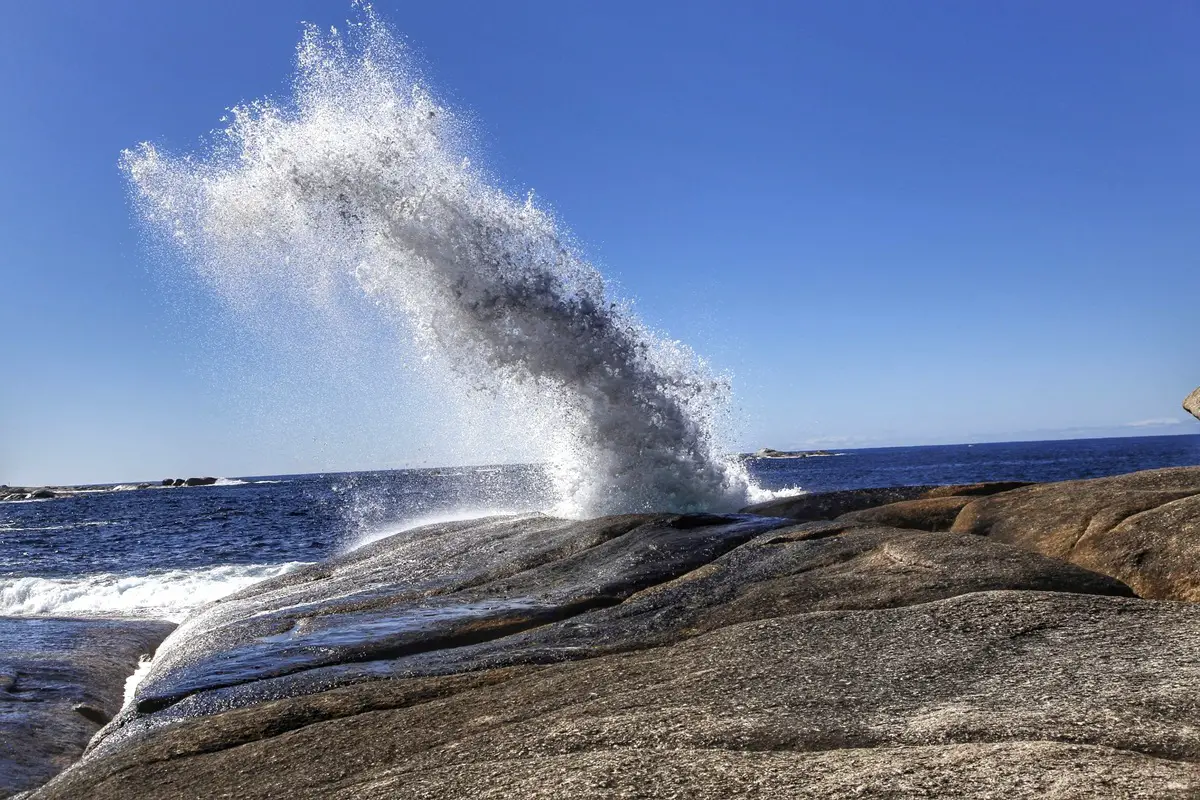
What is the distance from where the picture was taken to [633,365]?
21.1 m

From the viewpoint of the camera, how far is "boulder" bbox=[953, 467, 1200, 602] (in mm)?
7738

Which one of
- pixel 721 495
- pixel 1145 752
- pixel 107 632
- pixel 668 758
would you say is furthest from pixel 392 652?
pixel 721 495

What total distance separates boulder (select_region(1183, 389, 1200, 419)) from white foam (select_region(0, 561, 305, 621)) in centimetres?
1876

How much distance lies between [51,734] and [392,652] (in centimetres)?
392

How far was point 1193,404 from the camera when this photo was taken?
1493 centimetres

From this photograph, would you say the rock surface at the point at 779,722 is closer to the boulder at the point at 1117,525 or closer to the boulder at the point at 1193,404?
the boulder at the point at 1117,525

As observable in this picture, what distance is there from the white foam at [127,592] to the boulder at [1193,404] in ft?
61.6

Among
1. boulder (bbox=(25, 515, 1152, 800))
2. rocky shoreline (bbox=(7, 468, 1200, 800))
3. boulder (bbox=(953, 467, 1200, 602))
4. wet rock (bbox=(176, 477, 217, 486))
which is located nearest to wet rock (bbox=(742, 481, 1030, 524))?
boulder (bbox=(953, 467, 1200, 602))

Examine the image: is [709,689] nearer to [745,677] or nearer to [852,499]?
[745,677]

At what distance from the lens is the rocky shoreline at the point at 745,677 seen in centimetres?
404

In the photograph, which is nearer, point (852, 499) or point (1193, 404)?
point (1193, 404)

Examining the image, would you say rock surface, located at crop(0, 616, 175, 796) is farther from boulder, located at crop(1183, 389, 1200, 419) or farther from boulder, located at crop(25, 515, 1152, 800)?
boulder, located at crop(1183, 389, 1200, 419)

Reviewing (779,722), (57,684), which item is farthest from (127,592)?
(779,722)

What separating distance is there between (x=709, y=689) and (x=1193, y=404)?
13.6m
